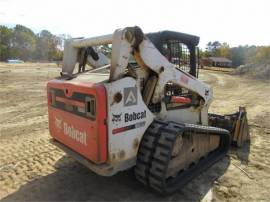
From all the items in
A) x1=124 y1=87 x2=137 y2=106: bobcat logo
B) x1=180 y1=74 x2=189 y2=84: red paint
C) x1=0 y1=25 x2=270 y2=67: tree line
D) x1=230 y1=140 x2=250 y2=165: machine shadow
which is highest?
x1=0 y1=25 x2=270 y2=67: tree line

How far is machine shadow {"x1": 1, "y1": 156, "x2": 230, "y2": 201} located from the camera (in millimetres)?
3979

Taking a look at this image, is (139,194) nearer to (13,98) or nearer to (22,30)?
(13,98)

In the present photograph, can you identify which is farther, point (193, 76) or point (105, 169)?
point (193, 76)

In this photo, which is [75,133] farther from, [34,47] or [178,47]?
[34,47]

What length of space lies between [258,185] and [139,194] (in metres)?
1.86

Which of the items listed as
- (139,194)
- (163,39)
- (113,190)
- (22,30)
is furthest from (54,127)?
(22,30)

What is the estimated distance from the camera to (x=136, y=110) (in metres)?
3.70

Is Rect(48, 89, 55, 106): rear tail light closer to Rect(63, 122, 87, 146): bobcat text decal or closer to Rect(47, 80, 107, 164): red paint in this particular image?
Rect(47, 80, 107, 164): red paint

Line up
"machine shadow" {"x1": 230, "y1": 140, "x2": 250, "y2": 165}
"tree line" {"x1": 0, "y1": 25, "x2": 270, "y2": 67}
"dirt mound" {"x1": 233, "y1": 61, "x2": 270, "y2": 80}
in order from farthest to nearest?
"tree line" {"x1": 0, "y1": 25, "x2": 270, "y2": 67} → "dirt mound" {"x1": 233, "y1": 61, "x2": 270, "y2": 80} → "machine shadow" {"x1": 230, "y1": 140, "x2": 250, "y2": 165}

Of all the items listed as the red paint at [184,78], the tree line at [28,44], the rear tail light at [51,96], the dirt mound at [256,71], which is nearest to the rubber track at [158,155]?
the red paint at [184,78]

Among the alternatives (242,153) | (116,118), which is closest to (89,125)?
(116,118)

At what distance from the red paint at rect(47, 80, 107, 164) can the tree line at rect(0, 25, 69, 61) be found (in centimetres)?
7083

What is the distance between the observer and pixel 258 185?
4406 mm

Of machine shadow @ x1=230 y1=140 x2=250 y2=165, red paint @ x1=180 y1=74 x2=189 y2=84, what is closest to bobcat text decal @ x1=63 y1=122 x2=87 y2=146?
red paint @ x1=180 y1=74 x2=189 y2=84
